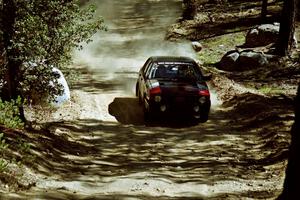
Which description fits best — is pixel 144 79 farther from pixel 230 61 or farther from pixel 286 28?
pixel 286 28

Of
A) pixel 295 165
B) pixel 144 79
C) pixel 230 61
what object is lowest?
pixel 230 61

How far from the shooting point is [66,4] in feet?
38.3

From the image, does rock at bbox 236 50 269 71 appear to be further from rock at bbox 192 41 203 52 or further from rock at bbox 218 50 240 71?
rock at bbox 192 41 203 52

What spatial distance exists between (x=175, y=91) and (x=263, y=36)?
1165 centimetres

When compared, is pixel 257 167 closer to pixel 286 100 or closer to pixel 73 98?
pixel 286 100

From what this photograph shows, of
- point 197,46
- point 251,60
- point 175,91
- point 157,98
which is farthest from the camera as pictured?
point 197,46

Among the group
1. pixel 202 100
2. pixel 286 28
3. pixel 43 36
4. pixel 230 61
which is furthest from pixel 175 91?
→ pixel 286 28

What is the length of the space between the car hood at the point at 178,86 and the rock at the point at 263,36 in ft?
34.5

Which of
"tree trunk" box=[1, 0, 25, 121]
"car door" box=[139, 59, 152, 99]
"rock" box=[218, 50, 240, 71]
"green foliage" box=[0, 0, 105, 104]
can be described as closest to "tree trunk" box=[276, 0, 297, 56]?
"rock" box=[218, 50, 240, 71]

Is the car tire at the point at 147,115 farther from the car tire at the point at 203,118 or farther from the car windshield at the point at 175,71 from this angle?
the car tire at the point at 203,118

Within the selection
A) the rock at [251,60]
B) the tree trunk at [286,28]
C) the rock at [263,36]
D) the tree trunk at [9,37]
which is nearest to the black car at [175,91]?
the tree trunk at [9,37]

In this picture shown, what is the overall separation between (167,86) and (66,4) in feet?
12.9

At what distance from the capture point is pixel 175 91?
13789 mm

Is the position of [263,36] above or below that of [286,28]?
below
